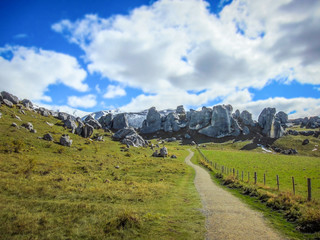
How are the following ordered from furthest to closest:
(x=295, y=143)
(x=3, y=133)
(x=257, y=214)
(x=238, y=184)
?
1. (x=295, y=143)
2. (x=3, y=133)
3. (x=238, y=184)
4. (x=257, y=214)

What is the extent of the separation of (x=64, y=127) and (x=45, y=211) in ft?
230

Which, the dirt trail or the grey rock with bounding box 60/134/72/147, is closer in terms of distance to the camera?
the dirt trail

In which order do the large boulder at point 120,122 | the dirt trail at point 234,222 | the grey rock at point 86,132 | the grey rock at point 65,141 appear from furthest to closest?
the large boulder at point 120,122, the grey rock at point 86,132, the grey rock at point 65,141, the dirt trail at point 234,222

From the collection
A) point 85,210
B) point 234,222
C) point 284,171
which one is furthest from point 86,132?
point 234,222

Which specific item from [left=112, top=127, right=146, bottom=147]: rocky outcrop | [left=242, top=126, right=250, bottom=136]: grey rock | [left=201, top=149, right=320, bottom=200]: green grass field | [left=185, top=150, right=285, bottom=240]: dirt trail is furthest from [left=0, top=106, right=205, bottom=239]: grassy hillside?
[left=242, top=126, right=250, bottom=136]: grey rock

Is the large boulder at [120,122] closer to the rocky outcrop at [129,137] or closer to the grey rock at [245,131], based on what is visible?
the rocky outcrop at [129,137]

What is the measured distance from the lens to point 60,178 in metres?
26.7

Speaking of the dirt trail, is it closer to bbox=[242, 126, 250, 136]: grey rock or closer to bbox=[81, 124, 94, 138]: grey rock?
bbox=[81, 124, 94, 138]: grey rock

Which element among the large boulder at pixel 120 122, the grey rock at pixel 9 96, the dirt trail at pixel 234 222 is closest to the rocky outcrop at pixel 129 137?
the grey rock at pixel 9 96

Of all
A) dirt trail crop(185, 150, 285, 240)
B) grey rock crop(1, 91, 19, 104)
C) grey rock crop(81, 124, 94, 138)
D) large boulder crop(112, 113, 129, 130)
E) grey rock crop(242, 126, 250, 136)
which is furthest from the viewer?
grey rock crop(242, 126, 250, 136)

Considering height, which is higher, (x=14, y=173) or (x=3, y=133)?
(x=3, y=133)

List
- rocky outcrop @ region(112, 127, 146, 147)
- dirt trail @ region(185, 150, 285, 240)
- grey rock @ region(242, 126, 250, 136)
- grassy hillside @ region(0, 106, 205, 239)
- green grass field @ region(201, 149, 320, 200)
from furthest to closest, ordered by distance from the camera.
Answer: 1. grey rock @ region(242, 126, 250, 136)
2. rocky outcrop @ region(112, 127, 146, 147)
3. green grass field @ region(201, 149, 320, 200)
4. grassy hillside @ region(0, 106, 205, 239)
5. dirt trail @ region(185, 150, 285, 240)

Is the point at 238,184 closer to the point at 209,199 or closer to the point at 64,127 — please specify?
the point at 209,199

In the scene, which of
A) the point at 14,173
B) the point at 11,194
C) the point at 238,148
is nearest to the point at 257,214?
the point at 11,194
